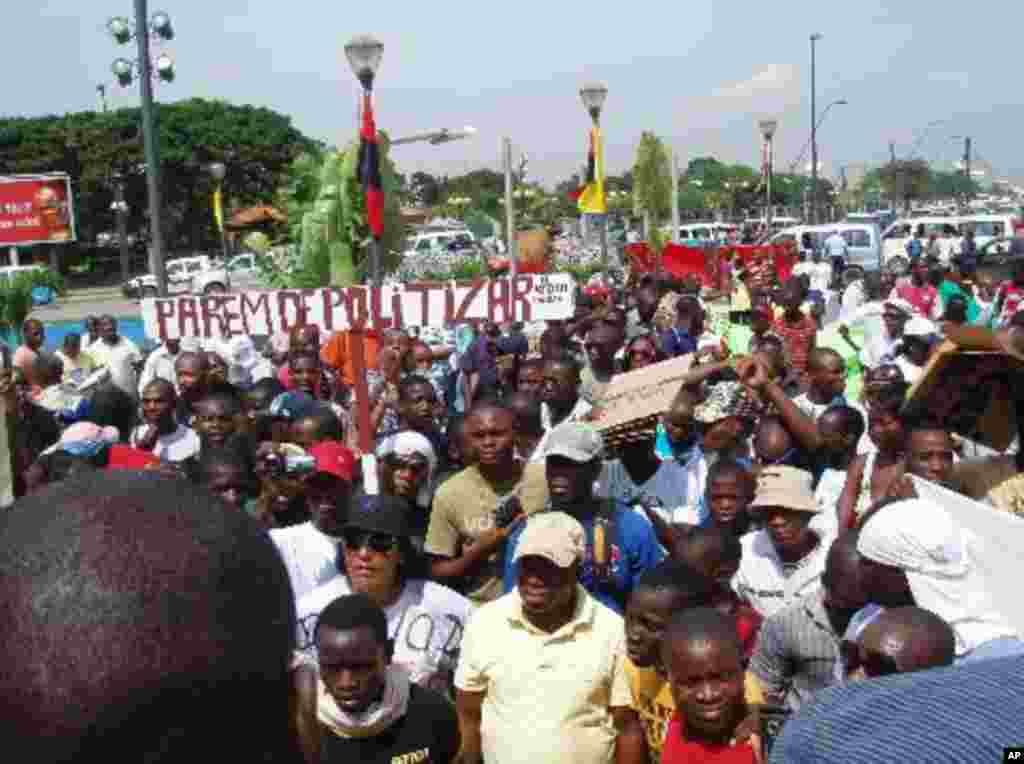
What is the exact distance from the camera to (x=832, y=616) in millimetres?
3617

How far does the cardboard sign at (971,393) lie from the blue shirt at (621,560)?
3.04 feet

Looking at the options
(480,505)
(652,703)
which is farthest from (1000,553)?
(480,505)

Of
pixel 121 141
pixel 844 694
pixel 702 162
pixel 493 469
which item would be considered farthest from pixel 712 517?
pixel 702 162

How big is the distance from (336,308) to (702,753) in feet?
17.2

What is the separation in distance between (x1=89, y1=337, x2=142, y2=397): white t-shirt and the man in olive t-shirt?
631cm

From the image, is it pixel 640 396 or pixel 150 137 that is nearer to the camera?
pixel 640 396

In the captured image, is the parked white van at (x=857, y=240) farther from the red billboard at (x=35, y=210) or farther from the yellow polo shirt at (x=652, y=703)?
the red billboard at (x=35, y=210)

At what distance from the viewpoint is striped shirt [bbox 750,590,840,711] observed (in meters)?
3.58

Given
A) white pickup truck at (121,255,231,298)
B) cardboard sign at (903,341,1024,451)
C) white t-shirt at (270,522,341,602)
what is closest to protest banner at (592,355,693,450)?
white t-shirt at (270,522,341,602)

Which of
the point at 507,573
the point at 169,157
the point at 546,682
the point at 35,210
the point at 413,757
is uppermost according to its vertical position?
the point at 169,157

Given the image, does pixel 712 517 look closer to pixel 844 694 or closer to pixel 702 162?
pixel 844 694

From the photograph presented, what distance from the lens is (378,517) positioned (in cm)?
397

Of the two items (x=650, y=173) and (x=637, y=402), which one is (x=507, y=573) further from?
(x=650, y=173)

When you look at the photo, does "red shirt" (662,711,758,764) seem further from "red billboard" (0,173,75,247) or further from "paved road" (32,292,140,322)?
"red billboard" (0,173,75,247)
